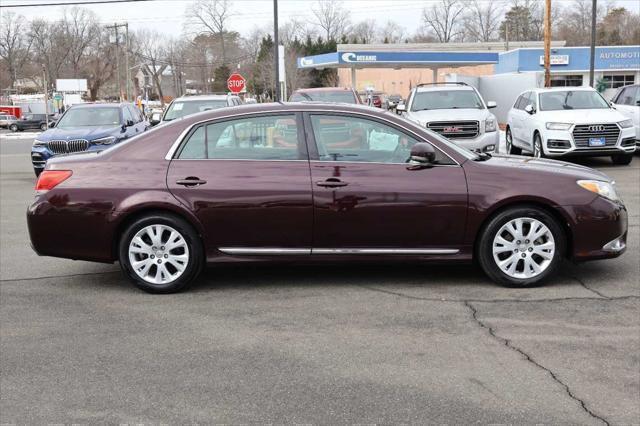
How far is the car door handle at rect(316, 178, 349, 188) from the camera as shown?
6043mm

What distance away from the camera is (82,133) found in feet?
49.6

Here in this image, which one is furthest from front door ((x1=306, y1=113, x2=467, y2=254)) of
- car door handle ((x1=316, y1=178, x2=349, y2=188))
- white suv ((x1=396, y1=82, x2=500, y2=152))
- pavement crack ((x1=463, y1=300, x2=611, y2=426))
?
white suv ((x1=396, y1=82, x2=500, y2=152))

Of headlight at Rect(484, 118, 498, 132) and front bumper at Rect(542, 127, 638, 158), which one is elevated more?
headlight at Rect(484, 118, 498, 132)

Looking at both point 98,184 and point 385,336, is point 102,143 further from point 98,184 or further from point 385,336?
point 385,336

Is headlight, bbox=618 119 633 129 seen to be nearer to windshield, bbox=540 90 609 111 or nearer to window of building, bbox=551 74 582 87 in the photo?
windshield, bbox=540 90 609 111

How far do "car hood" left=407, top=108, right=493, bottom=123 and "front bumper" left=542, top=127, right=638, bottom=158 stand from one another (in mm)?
1408

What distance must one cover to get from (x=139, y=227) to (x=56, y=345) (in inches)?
55.9

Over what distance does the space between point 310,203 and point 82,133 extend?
10.4 m

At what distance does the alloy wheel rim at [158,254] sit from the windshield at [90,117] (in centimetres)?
1077

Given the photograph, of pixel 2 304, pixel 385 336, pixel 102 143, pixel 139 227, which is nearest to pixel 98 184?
pixel 139 227

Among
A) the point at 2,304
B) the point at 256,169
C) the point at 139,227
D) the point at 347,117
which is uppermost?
the point at 347,117

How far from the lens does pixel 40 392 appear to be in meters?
4.19

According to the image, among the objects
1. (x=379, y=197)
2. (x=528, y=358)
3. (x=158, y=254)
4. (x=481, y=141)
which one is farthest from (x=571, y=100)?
(x=528, y=358)

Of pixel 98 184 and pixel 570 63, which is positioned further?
pixel 570 63
